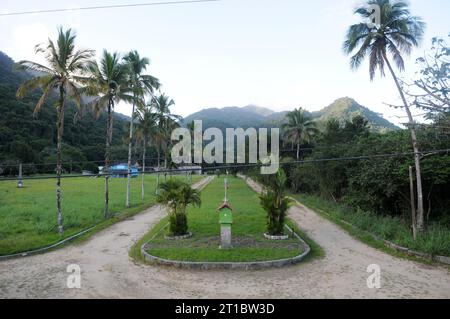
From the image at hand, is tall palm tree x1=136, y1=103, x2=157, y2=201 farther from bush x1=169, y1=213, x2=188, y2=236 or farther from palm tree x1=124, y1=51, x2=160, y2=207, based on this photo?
bush x1=169, y1=213, x2=188, y2=236

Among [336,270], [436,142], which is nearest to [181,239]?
[336,270]

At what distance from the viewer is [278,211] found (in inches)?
570

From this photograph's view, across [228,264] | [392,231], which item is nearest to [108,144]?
[228,264]

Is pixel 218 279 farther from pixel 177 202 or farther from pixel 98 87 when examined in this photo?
pixel 98 87

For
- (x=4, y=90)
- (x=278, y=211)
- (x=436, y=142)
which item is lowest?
(x=278, y=211)

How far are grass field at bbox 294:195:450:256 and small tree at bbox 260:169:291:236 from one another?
388cm

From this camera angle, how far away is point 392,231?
14383mm

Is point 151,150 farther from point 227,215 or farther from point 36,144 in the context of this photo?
point 227,215

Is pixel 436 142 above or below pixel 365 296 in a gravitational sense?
above

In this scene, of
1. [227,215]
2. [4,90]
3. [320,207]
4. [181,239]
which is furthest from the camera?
[4,90]

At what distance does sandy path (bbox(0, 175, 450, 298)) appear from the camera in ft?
28.1

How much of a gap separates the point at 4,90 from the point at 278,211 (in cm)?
6791

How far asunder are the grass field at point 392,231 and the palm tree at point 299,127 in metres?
26.0

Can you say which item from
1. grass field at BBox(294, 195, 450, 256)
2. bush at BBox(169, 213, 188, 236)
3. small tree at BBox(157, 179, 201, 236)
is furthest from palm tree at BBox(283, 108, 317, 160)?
bush at BBox(169, 213, 188, 236)
